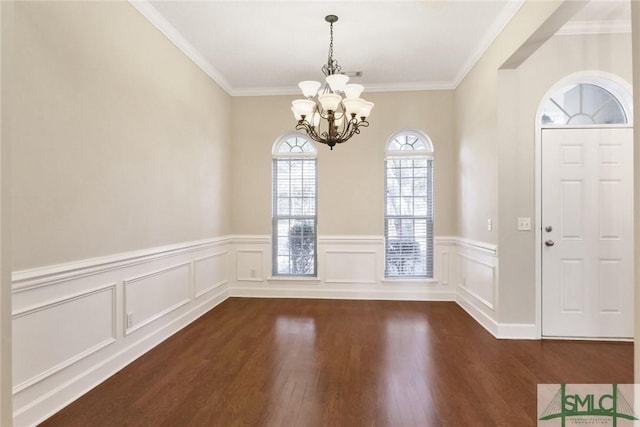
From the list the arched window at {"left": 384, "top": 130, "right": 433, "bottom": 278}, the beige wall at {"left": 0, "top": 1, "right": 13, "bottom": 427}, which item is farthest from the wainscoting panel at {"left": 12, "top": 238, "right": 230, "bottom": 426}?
the arched window at {"left": 384, "top": 130, "right": 433, "bottom": 278}

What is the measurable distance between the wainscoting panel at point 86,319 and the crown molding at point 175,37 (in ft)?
6.79

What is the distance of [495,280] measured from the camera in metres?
3.48

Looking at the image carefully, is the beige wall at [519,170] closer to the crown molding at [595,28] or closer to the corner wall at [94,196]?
the crown molding at [595,28]

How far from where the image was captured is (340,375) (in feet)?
8.53

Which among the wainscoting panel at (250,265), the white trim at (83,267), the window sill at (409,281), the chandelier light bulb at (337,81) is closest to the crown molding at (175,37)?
the chandelier light bulb at (337,81)

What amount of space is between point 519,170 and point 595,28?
1466 millimetres

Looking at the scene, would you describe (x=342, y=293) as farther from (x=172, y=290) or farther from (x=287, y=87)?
(x=287, y=87)

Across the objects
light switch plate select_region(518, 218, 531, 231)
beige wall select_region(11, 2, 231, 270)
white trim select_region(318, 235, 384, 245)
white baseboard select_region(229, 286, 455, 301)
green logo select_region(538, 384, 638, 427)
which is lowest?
green logo select_region(538, 384, 638, 427)

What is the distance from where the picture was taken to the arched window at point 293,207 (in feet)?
16.8

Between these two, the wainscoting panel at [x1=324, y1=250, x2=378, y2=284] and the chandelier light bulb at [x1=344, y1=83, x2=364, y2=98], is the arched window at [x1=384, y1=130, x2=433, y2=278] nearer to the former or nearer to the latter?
the wainscoting panel at [x1=324, y1=250, x2=378, y2=284]

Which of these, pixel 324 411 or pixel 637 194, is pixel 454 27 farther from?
pixel 324 411

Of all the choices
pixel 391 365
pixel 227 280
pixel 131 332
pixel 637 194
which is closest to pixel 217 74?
pixel 227 280

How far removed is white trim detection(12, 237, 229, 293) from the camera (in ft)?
6.30

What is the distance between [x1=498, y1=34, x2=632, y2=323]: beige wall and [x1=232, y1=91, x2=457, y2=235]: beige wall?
4.90ft
